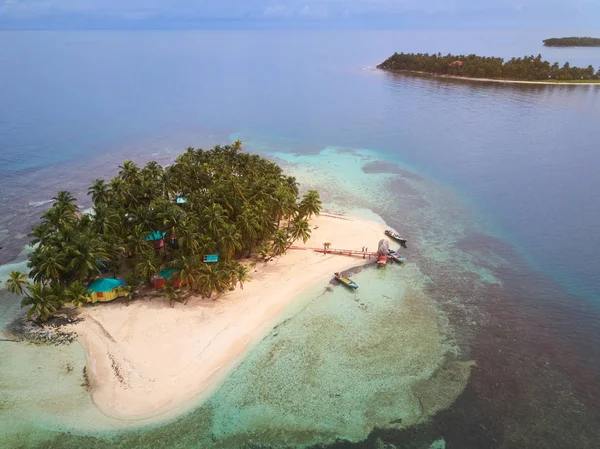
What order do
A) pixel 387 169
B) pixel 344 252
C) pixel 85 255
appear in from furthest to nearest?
pixel 387 169 < pixel 344 252 < pixel 85 255

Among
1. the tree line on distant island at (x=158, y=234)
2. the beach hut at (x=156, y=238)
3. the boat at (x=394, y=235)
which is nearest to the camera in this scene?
the tree line on distant island at (x=158, y=234)

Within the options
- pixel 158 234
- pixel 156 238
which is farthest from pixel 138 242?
pixel 158 234

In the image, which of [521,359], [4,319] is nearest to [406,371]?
[521,359]

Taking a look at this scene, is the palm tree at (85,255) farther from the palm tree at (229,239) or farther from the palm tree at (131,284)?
the palm tree at (229,239)

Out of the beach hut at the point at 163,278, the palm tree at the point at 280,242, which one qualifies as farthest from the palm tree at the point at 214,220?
the palm tree at the point at 280,242

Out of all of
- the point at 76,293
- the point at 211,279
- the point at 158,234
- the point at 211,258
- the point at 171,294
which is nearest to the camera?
the point at 76,293

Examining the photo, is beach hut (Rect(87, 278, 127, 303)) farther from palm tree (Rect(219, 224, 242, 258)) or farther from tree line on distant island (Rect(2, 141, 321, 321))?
palm tree (Rect(219, 224, 242, 258))

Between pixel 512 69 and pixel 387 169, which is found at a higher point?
pixel 512 69

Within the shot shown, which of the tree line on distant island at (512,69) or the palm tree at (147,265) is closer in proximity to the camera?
the palm tree at (147,265)

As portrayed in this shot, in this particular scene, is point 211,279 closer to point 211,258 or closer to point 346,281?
point 211,258
